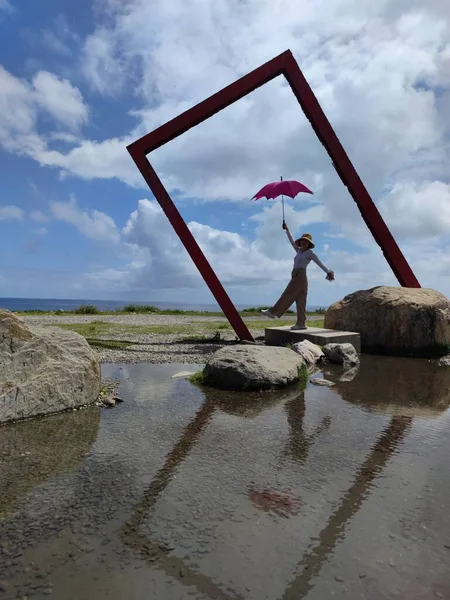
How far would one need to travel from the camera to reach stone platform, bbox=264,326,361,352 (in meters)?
10.9

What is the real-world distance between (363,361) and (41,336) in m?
7.26

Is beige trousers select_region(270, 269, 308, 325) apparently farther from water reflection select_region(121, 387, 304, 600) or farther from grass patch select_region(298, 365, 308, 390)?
water reflection select_region(121, 387, 304, 600)

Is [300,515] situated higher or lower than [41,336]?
lower

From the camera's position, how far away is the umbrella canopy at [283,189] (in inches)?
470

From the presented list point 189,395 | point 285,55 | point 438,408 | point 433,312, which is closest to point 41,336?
point 189,395

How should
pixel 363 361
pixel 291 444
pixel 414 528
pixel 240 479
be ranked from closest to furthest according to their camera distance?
pixel 414 528
pixel 240 479
pixel 291 444
pixel 363 361

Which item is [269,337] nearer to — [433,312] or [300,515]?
[433,312]

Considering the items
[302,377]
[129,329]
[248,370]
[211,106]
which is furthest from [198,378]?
[129,329]

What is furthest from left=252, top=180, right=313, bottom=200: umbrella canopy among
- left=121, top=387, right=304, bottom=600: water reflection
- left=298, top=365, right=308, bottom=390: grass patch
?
left=121, top=387, right=304, bottom=600: water reflection

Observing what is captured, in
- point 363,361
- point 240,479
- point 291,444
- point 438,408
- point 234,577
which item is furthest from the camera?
point 363,361

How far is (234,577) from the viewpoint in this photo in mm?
2402

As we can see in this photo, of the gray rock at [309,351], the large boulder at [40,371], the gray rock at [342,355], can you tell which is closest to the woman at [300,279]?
the gray rock at [309,351]

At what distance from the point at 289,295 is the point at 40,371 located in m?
7.87

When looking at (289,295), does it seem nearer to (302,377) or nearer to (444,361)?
(444,361)
